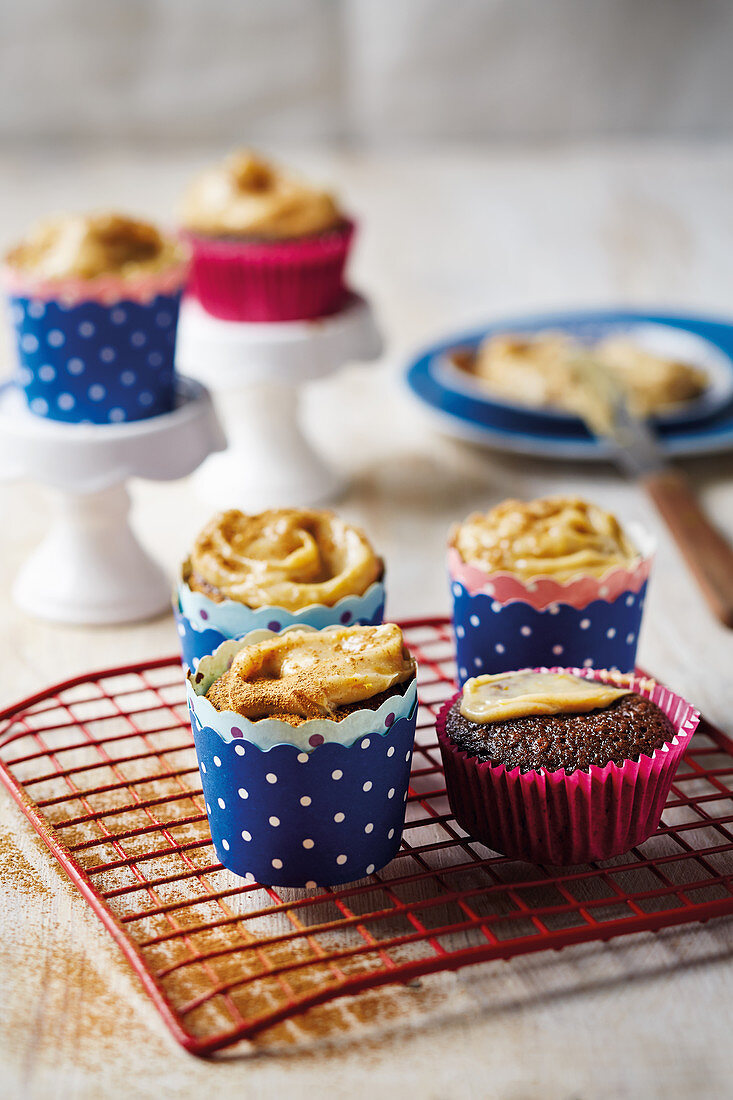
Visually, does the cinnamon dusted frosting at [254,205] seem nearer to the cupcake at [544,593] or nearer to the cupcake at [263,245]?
the cupcake at [263,245]

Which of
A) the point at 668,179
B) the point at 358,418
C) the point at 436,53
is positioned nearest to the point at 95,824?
the point at 358,418

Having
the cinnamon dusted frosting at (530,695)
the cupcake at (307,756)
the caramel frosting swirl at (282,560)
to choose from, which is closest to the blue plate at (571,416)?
the caramel frosting swirl at (282,560)

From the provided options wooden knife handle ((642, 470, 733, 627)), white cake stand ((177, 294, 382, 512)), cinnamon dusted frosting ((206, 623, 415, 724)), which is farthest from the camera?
white cake stand ((177, 294, 382, 512))

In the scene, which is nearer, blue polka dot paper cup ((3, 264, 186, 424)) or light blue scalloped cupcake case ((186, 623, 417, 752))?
light blue scalloped cupcake case ((186, 623, 417, 752))

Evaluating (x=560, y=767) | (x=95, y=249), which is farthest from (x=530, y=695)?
(x=95, y=249)

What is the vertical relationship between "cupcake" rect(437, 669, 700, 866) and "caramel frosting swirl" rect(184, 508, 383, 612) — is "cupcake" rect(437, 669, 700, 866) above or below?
below

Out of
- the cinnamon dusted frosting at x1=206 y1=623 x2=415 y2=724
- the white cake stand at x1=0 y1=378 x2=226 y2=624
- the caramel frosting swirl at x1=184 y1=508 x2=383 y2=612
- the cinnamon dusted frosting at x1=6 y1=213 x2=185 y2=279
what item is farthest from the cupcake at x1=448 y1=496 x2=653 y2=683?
the cinnamon dusted frosting at x1=6 y1=213 x2=185 y2=279

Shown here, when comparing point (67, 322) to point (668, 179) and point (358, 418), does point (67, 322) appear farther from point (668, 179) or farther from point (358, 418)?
point (668, 179)

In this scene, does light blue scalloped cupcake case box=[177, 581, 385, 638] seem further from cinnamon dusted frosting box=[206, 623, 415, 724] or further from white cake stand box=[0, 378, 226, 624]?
white cake stand box=[0, 378, 226, 624]
